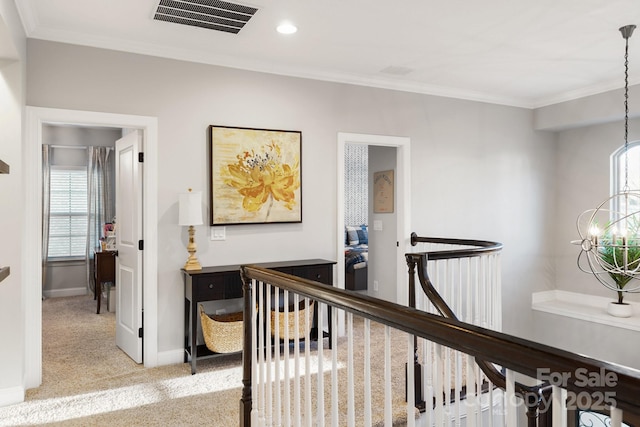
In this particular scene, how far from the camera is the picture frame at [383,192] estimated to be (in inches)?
207

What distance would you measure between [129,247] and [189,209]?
76 centimetres

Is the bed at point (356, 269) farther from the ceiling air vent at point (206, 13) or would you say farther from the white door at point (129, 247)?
the ceiling air vent at point (206, 13)

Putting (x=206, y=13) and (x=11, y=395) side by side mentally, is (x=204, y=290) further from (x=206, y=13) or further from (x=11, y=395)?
(x=206, y=13)

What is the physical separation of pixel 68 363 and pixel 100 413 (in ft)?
3.83

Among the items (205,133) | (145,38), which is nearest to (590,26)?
(205,133)

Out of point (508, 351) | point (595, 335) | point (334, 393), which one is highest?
point (508, 351)

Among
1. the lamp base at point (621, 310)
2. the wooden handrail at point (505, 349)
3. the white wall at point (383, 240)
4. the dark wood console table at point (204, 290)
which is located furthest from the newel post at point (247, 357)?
the lamp base at point (621, 310)

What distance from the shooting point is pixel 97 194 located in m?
7.18

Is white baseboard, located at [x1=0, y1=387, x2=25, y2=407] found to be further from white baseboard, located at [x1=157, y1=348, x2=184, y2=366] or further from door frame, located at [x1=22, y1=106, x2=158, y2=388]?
white baseboard, located at [x1=157, y1=348, x2=184, y2=366]

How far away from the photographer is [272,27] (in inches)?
132

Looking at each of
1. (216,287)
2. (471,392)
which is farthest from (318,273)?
(471,392)

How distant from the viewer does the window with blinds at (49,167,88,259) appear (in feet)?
23.1

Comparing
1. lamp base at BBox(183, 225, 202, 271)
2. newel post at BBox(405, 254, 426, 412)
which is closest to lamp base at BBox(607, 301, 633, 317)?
newel post at BBox(405, 254, 426, 412)

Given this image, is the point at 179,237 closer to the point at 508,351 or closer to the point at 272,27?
the point at 272,27
